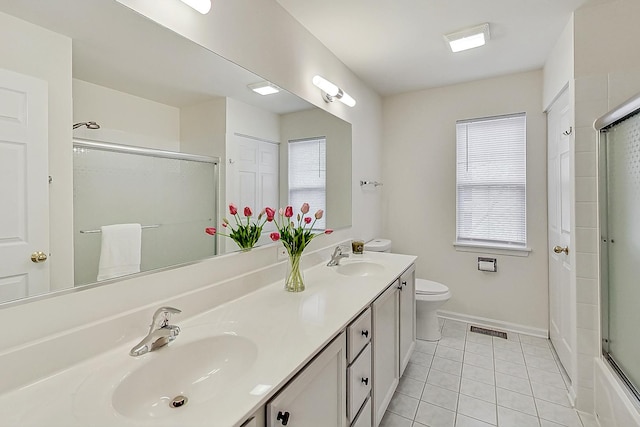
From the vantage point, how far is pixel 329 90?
213cm

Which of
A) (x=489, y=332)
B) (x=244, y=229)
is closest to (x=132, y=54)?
(x=244, y=229)

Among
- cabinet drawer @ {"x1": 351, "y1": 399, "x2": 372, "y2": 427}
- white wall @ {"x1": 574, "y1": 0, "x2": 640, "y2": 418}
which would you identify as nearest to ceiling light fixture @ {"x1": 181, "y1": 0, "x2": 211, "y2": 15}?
cabinet drawer @ {"x1": 351, "y1": 399, "x2": 372, "y2": 427}

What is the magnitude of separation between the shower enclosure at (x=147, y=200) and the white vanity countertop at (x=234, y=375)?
0.90ft

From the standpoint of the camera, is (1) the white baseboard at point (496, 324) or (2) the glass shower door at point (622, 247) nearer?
(2) the glass shower door at point (622, 247)

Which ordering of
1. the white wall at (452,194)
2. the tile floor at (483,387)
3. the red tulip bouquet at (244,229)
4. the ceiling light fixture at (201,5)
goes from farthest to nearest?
the white wall at (452,194) → the tile floor at (483,387) → the red tulip bouquet at (244,229) → the ceiling light fixture at (201,5)

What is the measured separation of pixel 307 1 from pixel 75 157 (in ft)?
4.89

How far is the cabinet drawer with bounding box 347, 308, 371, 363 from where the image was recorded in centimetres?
125

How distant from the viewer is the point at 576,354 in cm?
185

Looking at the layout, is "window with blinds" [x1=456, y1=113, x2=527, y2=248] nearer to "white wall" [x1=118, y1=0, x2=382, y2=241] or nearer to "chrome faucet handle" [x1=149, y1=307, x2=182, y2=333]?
"white wall" [x1=118, y1=0, x2=382, y2=241]

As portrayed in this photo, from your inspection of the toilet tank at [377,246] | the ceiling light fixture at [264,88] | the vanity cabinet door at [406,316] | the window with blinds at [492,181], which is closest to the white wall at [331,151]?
the ceiling light fixture at [264,88]

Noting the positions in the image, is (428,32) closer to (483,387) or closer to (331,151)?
(331,151)

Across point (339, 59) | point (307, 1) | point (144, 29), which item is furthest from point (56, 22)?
point (339, 59)

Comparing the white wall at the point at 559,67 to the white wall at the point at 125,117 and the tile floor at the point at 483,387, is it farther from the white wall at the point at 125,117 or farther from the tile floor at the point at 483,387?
the white wall at the point at 125,117

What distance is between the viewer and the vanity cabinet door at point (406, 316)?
6.41 feet
